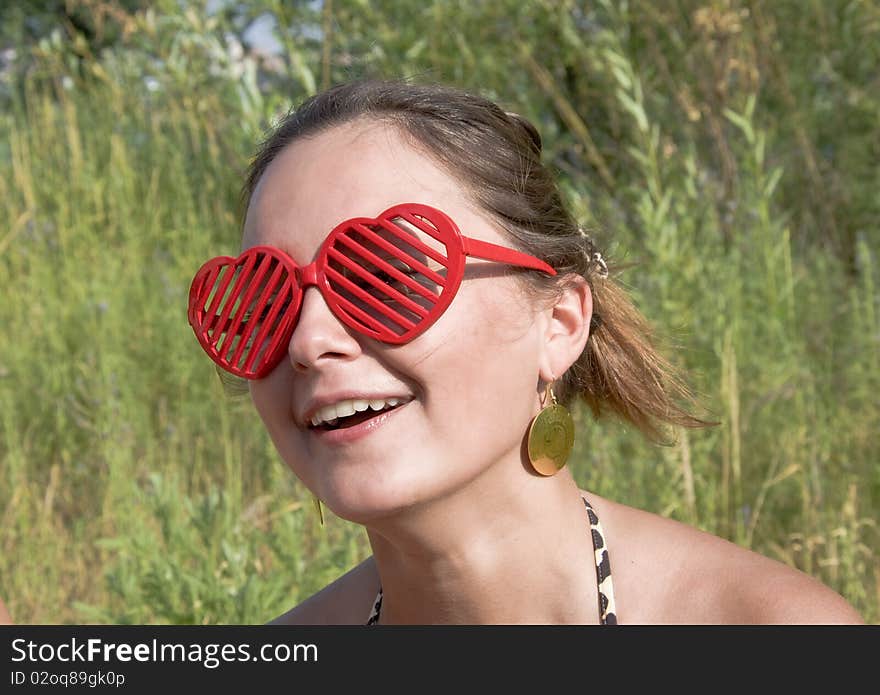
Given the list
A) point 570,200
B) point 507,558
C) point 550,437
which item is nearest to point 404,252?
point 550,437

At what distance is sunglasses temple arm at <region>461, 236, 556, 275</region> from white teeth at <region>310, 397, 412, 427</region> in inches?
8.7

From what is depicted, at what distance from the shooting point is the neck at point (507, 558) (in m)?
1.65

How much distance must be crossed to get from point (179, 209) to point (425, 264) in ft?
11.9

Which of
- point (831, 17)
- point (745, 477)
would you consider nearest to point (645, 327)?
point (745, 477)

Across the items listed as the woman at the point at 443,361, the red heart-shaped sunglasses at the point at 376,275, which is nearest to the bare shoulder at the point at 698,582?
the woman at the point at 443,361

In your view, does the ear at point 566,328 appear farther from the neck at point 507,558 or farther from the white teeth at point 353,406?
the white teeth at point 353,406

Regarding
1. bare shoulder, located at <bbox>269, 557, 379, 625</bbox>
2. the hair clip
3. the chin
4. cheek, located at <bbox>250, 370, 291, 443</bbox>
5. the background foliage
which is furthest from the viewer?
the background foliage

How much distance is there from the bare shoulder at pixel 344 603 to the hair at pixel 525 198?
1.64 ft

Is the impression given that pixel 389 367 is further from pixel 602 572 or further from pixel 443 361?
pixel 602 572

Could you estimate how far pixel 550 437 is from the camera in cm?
171

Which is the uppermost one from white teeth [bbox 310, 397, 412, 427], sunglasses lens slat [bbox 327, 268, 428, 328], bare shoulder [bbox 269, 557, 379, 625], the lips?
sunglasses lens slat [bbox 327, 268, 428, 328]

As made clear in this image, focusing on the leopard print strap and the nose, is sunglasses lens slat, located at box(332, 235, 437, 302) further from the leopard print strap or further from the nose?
the leopard print strap

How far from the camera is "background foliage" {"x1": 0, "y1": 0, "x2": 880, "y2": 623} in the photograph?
290cm

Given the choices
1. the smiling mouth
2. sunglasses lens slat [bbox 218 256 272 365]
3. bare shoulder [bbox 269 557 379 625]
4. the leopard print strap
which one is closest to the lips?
the smiling mouth
